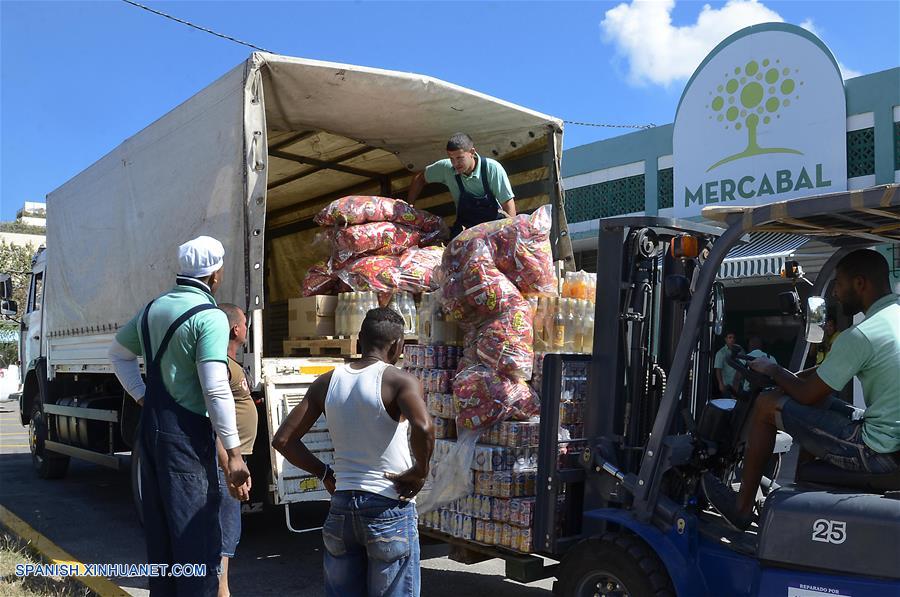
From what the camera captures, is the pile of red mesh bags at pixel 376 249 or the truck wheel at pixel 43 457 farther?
the truck wheel at pixel 43 457

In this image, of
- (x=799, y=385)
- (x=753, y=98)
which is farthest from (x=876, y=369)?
(x=753, y=98)

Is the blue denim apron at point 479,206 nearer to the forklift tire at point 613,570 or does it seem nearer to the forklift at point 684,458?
the forklift at point 684,458

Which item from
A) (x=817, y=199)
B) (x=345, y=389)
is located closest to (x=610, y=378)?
(x=817, y=199)

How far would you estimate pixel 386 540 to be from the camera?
3.12m

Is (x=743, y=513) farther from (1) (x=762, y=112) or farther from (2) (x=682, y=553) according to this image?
(1) (x=762, y=112)

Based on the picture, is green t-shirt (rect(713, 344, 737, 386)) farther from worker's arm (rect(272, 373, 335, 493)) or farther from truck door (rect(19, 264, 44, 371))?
truck door (rect(19, 264, 44, 371))

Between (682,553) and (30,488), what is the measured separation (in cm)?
879

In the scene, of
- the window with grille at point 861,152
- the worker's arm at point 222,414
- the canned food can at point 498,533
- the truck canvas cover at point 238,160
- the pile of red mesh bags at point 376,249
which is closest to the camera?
the worker's arm at point 222,414

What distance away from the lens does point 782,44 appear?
43.7ft

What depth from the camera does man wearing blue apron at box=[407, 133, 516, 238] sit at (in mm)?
6516

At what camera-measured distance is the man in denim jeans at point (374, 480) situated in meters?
3.14

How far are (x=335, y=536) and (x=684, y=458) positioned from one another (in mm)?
1762

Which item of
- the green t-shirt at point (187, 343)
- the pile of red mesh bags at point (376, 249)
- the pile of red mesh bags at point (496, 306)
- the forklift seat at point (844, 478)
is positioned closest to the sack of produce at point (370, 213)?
the pile of red mesh bags at point (376, 249)

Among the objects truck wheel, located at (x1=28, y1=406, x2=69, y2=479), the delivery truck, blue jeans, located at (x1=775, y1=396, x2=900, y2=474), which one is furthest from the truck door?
blue jeans, located at (x1=775, y1=396, x2=900, y2=474)
